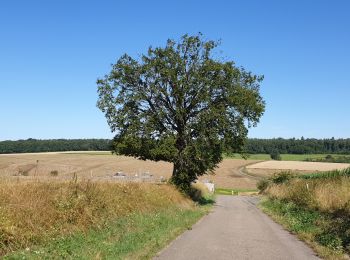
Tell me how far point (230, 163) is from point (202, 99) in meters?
86.5

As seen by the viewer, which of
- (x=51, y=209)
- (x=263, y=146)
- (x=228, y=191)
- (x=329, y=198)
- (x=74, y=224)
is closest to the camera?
(x=51, y=209)

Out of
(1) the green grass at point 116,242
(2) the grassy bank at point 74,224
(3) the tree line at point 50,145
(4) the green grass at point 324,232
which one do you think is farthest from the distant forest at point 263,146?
(1) the green grass at point 116,242

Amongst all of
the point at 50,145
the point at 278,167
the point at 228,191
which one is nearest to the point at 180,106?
the point at 228,191

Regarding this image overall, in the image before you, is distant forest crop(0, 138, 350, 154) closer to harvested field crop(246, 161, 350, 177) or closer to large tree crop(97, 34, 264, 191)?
harvested field crop(246, 161, 350, 177)

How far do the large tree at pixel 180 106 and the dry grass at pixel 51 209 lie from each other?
63.6 ft

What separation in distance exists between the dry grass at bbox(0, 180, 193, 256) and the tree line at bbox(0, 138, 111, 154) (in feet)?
317

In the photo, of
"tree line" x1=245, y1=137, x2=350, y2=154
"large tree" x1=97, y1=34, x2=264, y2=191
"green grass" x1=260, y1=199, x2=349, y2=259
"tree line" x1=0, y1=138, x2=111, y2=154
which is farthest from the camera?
"tree line" x1=245, y1=137, x2=350, y2=154

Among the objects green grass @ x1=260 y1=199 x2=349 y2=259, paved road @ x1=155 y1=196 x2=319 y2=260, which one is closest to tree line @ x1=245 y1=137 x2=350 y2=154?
green grass @ x1=260 y1=199 x2=349 y2=259

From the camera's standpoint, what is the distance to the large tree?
38.8 m

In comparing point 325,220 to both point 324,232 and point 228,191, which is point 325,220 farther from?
point 228,191

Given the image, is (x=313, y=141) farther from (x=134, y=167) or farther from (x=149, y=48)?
(x=149, y=48)

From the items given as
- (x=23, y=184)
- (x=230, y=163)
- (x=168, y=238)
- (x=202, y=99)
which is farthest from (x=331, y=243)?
(x=230, y=163)

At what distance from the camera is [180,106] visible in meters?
39.4

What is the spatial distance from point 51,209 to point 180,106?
26747 millimetres
